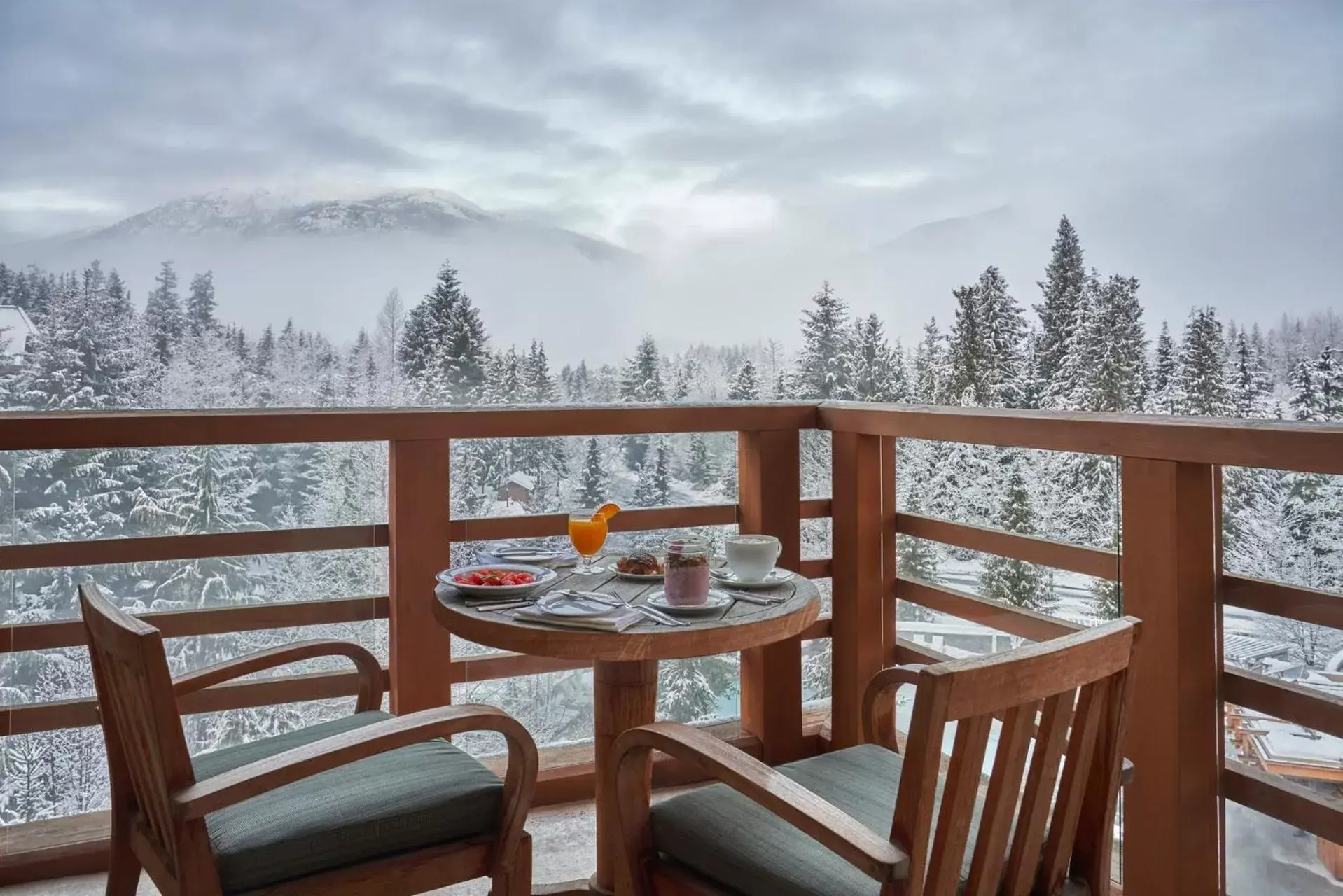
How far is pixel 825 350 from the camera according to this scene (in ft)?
24.0

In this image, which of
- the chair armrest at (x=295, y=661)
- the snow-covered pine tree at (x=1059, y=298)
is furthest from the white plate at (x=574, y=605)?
the snow-covered pine tree at (x=1059, y=298)

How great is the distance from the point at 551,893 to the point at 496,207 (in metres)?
5.21

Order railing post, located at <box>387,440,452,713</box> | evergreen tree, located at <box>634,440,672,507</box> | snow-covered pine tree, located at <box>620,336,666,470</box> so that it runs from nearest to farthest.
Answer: railing post, located at <box>387,440,452,713</box> → evergreen tree, located at <box>634,440,672,507</box> → snow-covered pine tree, located at <box>620,336,666,470</box>

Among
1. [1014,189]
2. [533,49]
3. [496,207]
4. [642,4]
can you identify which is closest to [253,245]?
[496,207]

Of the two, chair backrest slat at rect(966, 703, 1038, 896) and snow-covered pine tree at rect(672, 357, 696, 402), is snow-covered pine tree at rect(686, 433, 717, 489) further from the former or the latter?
snow-covered pine tree at rect(672, 357, 696, 402)

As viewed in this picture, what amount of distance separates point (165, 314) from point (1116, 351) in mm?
8622

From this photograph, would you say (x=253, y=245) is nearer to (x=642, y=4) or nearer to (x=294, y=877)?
(x=642, y=4)

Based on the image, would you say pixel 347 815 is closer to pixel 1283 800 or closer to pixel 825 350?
pixel 1283 800

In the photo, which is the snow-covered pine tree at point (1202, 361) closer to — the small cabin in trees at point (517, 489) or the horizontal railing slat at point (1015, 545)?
the horizontal railing slat at point (1015, 545)

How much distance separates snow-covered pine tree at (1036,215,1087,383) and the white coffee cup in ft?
27.1

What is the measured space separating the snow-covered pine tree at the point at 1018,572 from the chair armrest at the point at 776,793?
3.44 feet

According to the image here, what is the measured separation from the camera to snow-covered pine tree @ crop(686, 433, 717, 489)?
8.28ft

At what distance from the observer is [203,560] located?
2090mm

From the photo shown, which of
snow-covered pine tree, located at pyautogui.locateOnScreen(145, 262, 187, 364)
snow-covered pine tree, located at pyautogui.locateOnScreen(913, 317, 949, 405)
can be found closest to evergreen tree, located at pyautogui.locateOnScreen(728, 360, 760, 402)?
snow-covered pine tree, located at pyautogui.locateOnScreen(913, 317, 949, 405)
